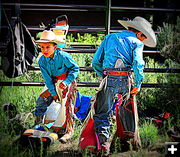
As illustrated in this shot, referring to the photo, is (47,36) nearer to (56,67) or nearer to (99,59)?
(56,67)

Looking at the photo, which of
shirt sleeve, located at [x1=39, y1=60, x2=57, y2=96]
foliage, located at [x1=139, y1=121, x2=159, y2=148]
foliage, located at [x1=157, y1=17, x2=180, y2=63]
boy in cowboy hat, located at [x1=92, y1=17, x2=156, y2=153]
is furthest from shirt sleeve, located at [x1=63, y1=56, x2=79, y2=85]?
foliage, located at [x1=157, y1=17, x2=180, y2=63]

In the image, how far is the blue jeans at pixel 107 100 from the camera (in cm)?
430

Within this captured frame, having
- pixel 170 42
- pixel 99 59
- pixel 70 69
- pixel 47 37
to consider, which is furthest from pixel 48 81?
pixel 170 42

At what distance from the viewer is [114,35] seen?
438cm

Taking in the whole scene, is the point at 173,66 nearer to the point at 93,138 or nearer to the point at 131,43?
the point at 131,43

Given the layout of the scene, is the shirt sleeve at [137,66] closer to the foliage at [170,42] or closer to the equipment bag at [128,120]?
the equipment bag at [128,120]

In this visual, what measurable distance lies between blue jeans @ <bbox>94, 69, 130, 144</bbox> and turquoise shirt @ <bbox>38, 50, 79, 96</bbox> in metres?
0.51

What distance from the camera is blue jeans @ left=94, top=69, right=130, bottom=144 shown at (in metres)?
4.30

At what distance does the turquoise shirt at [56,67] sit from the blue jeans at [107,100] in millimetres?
509

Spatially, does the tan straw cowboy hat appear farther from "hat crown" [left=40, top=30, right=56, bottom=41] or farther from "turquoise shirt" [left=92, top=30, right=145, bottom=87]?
"turquoise shirt" [left=92, top=30, right=145, bottom=87]

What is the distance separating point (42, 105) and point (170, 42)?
221 cm

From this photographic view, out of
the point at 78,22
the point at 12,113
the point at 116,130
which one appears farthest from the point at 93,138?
the point at 78,22

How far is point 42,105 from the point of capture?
4727 mm

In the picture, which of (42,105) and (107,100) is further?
(42,105)
